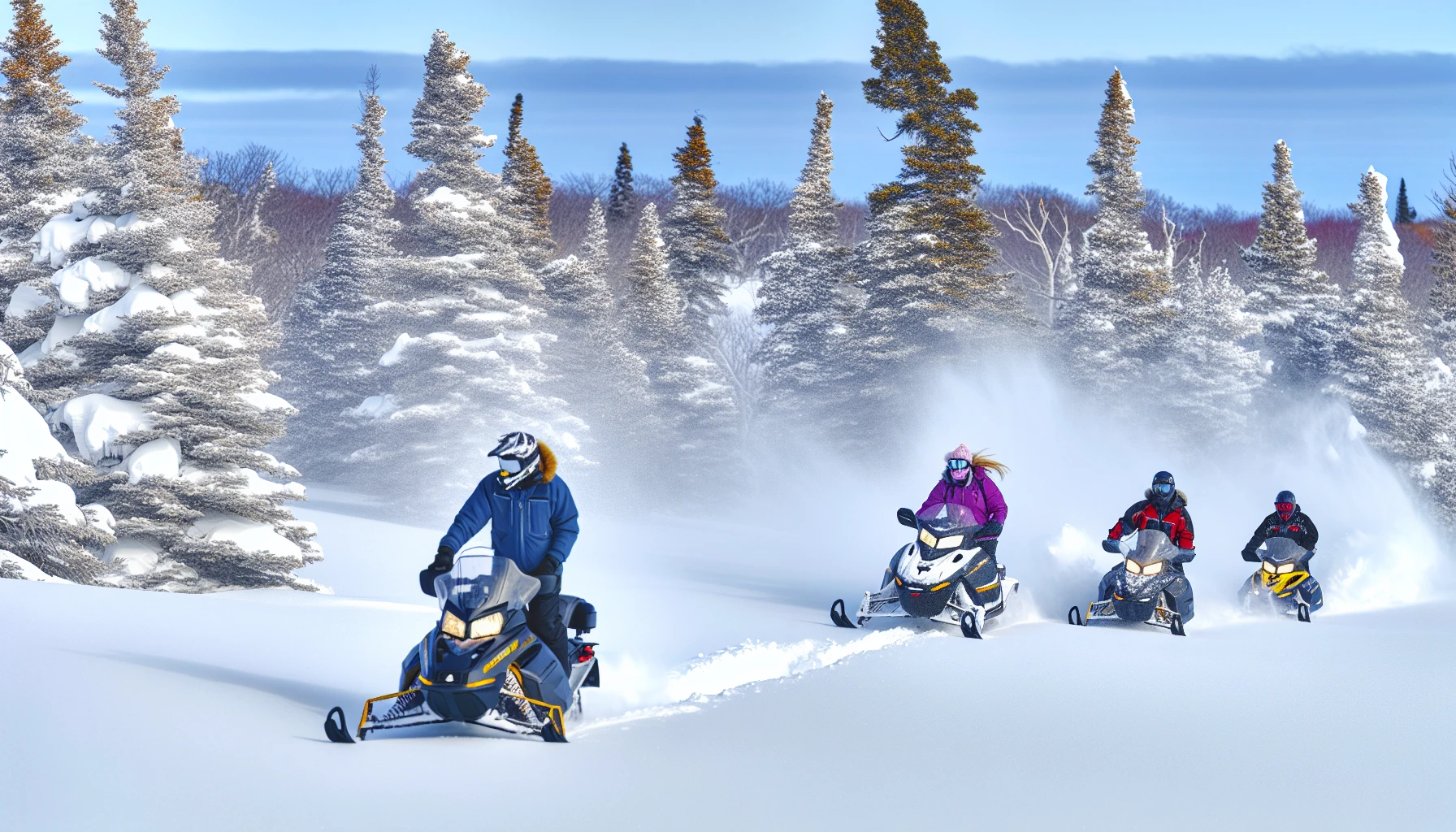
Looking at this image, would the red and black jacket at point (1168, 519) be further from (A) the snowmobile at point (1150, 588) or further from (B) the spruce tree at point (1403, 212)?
(B) the spruce tree at point (1403, 212)

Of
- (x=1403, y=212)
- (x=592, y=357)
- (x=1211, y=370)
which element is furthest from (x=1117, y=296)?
(x=1403, y=212)

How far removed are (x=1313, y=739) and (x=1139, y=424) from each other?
30549mm

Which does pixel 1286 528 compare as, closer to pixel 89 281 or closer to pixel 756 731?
pixel 756 731

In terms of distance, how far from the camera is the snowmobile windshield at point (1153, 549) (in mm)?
15125

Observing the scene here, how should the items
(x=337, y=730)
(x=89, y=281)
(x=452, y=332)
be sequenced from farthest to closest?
1. (x=452, y=332)
2. (x=89, y=281)
3. (x=337, y=730)

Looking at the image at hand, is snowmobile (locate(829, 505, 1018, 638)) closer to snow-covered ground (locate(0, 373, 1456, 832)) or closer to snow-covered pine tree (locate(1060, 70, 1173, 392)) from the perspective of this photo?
snow-covered ground (locate(0, 373, 1456, 832))

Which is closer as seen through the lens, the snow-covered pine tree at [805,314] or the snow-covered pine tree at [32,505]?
the snow-covered pine tree at [32,505]

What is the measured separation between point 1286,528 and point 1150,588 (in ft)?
12.4

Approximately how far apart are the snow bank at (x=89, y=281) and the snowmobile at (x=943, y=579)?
12.3m

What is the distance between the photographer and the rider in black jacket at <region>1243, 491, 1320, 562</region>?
17547 mm

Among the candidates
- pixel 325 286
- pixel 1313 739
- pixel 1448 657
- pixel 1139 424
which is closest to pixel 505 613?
pixel 1313 739

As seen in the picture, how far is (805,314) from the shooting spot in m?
40.8

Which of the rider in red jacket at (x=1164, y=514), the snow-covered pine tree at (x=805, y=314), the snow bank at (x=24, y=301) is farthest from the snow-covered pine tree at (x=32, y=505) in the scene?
the snow-covered pine tree at (x=805, y=314)

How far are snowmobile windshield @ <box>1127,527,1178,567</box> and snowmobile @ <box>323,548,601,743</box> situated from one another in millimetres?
8955
